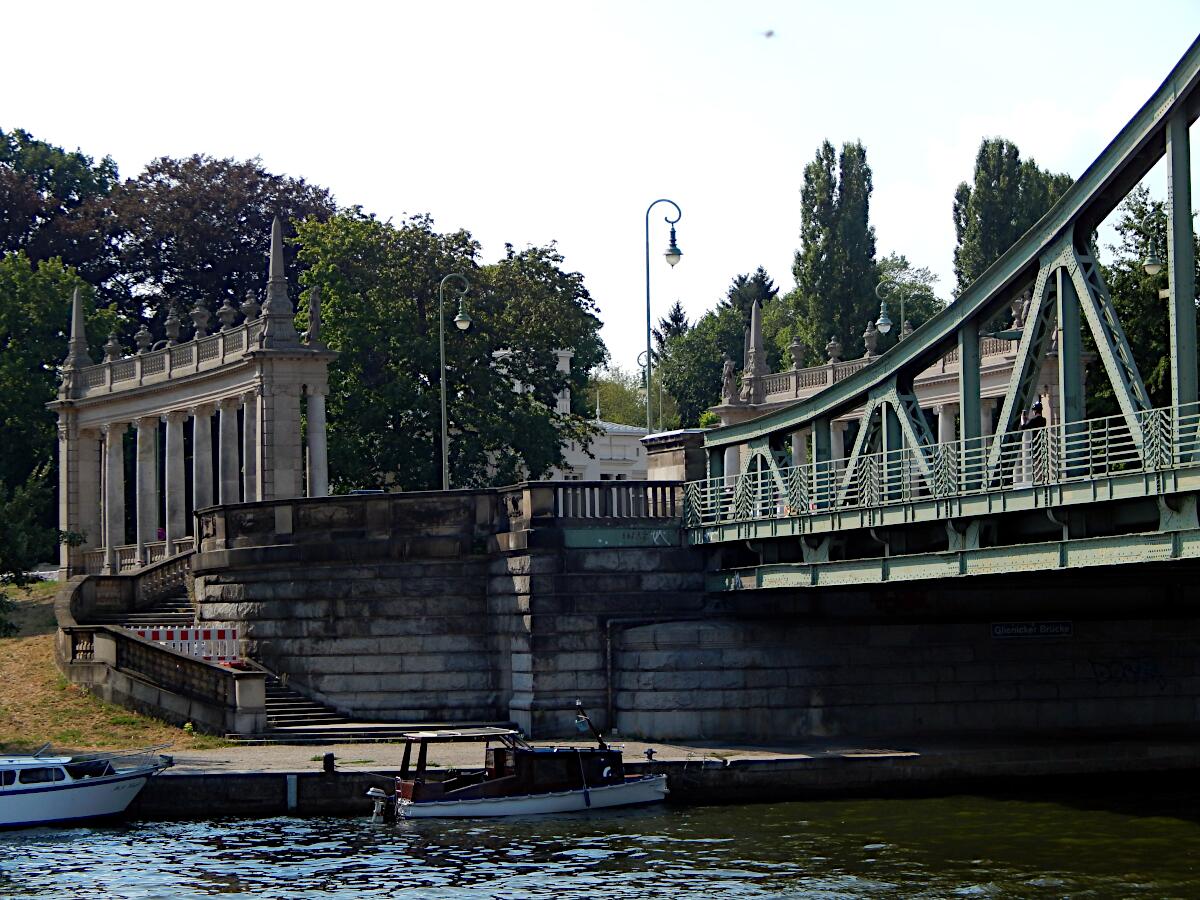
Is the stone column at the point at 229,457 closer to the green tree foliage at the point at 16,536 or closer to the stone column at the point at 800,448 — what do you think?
the green tree foliage at the point at 16,536

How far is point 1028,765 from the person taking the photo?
39.3m

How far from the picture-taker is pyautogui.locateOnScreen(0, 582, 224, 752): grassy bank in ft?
139

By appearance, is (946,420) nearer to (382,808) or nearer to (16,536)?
(16,536)

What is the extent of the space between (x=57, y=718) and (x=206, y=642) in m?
3.84

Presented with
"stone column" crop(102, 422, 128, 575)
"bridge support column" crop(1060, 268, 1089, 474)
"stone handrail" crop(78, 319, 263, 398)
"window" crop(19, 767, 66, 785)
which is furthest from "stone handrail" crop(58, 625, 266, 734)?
"stone column" crop(102, 422, 128, 575)

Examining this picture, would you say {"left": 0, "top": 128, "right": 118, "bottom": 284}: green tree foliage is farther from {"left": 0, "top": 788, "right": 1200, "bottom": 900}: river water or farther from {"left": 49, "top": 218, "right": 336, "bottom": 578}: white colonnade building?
{"left": 0, "top": 788, "right": 1200, "bottom": 900}: river water

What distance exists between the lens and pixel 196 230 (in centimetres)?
8975

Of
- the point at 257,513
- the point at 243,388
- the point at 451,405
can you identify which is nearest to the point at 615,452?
the point at 451,405

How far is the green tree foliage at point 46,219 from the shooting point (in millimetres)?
90125

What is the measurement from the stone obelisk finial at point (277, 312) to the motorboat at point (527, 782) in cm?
2391

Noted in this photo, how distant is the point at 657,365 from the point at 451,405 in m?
69.0

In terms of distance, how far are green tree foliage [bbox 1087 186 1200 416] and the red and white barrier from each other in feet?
94.9

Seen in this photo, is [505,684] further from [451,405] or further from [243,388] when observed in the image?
[451,405]

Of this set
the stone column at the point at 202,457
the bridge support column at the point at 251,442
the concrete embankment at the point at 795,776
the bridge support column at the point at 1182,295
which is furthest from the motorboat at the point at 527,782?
the stone column at the point at 202,457
